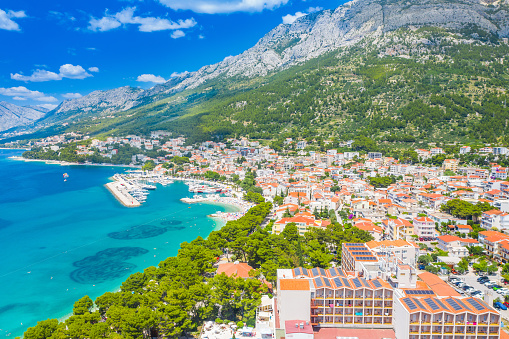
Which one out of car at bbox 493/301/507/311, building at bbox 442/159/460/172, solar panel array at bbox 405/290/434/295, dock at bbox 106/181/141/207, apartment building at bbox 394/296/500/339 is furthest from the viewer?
building at bbox 442/159/460/172

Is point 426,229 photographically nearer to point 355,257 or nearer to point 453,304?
point 355,257

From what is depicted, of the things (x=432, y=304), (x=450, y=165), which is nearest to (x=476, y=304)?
(x=432, y=304)

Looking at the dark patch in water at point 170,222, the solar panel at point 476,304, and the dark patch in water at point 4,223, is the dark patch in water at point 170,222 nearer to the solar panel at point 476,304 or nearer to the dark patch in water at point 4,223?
the dark patch in water at point 4,223

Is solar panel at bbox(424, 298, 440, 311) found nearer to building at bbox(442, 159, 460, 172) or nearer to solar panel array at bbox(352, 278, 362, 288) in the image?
solar panel array at bbox(352, 278, 362, 288)

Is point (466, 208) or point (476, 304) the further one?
point (466, 208)

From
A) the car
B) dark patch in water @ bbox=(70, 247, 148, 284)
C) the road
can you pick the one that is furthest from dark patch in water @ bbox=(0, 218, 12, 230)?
the car

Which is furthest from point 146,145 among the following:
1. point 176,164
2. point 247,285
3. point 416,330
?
point 416,330

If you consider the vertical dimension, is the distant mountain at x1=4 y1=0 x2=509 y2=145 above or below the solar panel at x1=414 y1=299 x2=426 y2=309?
above
